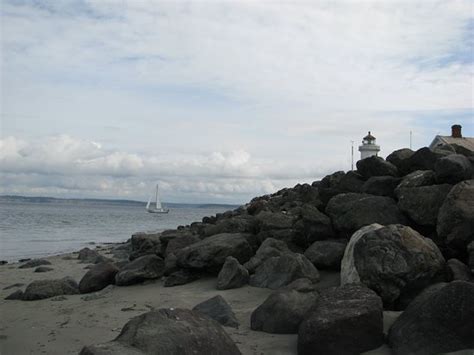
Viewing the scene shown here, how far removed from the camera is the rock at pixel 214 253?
367 inches

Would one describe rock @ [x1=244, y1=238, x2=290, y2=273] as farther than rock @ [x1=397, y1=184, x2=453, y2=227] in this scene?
Yes

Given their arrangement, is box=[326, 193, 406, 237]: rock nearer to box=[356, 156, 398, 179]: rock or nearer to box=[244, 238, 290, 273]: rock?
box=[244, 238, 290, 273]: rock

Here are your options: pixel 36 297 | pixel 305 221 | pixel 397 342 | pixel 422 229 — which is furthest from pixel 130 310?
pixel 422 229

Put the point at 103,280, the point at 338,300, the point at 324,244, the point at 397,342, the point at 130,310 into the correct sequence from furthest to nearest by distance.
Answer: the point at 103,280 < the point at 324,244 < the point at 130,310 < the point at 338,300 < the point at 397,342

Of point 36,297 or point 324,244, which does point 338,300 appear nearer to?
point 324,244

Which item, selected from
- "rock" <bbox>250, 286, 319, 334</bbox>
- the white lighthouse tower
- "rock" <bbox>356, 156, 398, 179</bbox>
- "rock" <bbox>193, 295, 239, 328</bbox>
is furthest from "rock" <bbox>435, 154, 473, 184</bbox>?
the white lighthouse tower

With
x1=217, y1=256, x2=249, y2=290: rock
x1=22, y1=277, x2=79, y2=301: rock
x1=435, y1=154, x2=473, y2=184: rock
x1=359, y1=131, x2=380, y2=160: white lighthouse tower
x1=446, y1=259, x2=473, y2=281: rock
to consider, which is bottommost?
x1=22, y1=277, x2=79, y2=301: rock

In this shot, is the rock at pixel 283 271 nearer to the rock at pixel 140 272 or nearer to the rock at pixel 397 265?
the rock at pixel 397 265

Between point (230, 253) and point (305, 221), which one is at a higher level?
point (305, 221)

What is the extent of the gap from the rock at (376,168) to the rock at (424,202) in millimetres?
2047

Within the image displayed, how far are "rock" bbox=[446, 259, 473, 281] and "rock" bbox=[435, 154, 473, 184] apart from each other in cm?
213

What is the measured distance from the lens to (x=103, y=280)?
10.3 m

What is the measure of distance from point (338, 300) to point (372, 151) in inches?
592

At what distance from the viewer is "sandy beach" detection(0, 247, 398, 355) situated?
5938 millimetres
